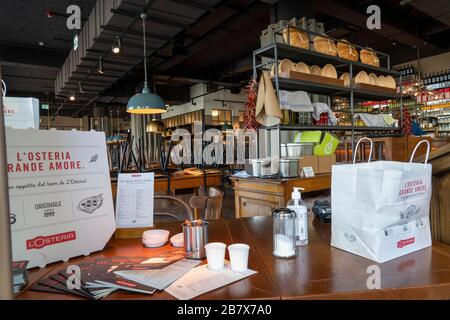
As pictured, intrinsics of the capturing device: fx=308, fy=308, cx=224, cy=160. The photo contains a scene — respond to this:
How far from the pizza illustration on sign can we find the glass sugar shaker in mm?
695

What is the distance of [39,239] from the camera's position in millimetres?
1057

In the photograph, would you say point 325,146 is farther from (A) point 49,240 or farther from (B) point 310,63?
(A) point 49,240

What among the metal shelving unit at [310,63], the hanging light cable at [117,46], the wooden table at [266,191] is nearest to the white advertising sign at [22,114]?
the wooden table at [266,191]

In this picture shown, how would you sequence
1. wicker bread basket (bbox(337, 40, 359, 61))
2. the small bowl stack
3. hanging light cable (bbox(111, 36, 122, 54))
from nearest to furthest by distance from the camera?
1. the small bowl stack
2. wicker bread basket (bbox(337, 40, 359, 61))
3. hanging light cable (bbox(111, 36, 122, 54))

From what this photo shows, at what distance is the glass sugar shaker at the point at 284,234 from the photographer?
3.63 ft

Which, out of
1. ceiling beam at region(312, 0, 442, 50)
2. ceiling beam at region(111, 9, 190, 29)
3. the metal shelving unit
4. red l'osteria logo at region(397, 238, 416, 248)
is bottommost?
red l'osteria logo at region(397, 238, 416, 248)

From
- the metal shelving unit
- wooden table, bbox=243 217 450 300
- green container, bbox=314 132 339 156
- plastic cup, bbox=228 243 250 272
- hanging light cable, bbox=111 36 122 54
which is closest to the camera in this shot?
wooden table, bbox=243 217 450 300

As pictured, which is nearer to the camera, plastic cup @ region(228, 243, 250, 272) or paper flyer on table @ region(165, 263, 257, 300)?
paper flyer on table @ region(165, 263, 257, 300)

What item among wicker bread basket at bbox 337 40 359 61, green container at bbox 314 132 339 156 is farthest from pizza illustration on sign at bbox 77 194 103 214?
wicker bread basket at bbox 337 40 359 61

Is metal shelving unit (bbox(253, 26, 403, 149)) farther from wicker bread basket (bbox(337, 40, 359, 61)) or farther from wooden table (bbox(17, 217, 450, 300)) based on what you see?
wooden table (bbox(17, 217, 450, 300))

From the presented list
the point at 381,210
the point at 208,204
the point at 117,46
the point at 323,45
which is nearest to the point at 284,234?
the point at 381,210

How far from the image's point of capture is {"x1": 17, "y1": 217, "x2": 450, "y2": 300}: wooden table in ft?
2.71

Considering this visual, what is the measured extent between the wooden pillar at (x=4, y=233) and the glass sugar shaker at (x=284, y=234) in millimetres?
845
